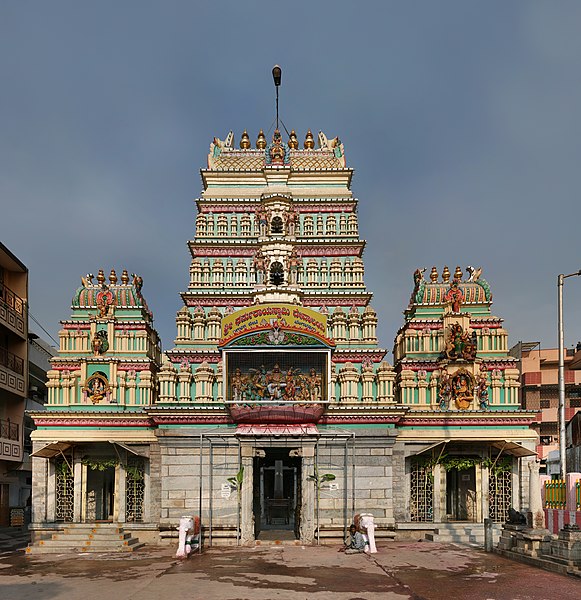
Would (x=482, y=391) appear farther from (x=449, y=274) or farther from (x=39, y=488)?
(x=39, y=488)

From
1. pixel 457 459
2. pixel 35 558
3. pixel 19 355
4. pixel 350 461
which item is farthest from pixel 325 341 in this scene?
pixel 19 355

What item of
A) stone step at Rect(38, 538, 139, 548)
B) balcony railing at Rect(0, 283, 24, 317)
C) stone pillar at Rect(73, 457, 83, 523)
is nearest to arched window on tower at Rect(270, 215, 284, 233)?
stone pillar at Rect(73, 457, 83, 523)

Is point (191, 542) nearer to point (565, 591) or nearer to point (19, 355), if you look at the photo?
point (565, 591)

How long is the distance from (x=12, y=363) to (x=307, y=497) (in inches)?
834

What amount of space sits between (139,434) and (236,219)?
12539 mm

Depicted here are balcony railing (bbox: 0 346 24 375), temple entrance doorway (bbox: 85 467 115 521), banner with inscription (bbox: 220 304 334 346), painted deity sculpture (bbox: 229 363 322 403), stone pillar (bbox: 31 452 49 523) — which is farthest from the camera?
balcony railing (bbox: 0 346 24 375)

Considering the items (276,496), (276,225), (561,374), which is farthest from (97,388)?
(561,374)

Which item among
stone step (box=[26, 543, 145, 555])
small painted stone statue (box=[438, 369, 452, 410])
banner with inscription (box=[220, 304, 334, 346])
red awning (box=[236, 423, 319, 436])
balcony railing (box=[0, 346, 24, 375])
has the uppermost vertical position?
banner with inscription (box=[220, 304, 334, 346])

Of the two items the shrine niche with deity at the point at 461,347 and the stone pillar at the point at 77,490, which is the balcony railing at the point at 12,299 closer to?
the stone pillar at the point at 77,490

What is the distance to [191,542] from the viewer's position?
26891 mm

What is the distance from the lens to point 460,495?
34750 millimetres

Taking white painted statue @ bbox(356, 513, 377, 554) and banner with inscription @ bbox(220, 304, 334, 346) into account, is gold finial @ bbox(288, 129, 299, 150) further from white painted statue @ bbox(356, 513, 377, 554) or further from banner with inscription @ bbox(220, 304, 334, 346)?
white painted statue @ bbox(356, 513, 377, 554)

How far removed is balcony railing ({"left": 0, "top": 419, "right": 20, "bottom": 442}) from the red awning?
53.1 ft

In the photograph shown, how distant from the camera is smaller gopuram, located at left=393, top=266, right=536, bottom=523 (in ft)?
105
